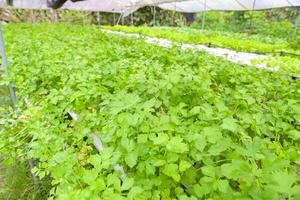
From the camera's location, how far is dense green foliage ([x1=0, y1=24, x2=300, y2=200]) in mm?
996

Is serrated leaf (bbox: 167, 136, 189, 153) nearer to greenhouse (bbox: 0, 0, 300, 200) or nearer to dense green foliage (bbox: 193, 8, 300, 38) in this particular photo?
greenhouse (bbox: 0, 0, 300, 200)

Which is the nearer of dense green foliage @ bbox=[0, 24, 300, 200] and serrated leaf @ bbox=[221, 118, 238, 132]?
dense green foliage @ bbox=[0, 24, 300, 200]

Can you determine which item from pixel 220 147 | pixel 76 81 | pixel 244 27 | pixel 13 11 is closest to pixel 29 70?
pixel 76 81

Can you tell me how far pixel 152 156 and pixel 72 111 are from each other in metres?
0.86

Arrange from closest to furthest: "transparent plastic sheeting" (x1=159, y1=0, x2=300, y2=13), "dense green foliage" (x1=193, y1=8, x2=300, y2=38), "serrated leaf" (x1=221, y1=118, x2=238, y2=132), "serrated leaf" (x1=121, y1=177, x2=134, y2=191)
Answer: "serrated leaf" (x1=121, y1=177, x2=134, y2=191) → "serrated leaf" (x1=221, y1=118, x2=238, y2=132) → "transparent plastic sheeting" (x1=159, y1=0, x2=300, y2=13) → "dense green foliage" (x1=193, y1=8, x2=300, y2=38)

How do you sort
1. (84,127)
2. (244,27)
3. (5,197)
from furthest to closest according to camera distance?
(244,27) → (5,197) → (84,127)

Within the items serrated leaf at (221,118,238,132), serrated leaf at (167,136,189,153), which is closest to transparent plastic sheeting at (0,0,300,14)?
serrated leaf at (221,118,238,132)

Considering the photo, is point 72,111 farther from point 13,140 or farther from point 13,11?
point 13,11

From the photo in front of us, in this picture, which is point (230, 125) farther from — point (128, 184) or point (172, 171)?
point (128, 184)

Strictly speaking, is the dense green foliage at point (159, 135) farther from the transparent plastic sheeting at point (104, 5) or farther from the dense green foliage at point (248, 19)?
the dense green foliage at point (248, 19)

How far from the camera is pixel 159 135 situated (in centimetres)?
114

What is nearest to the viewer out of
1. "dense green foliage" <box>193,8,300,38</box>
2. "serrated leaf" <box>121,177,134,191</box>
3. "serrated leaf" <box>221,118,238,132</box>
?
"serrated leaf" <box>121,177,134,191</box>

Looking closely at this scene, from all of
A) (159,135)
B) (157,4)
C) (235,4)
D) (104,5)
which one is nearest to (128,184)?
(159,135)

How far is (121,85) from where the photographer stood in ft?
6.50
